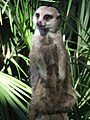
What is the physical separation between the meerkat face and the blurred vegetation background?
1.06 ft

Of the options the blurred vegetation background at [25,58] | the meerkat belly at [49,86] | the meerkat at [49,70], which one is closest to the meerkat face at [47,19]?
the meerkat at [49,70]

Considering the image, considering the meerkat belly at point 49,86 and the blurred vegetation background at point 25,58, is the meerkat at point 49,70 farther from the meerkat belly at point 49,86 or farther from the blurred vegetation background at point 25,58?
the blurred vegetation background at point 25,58

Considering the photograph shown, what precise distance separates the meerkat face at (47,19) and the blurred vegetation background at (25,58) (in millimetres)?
323

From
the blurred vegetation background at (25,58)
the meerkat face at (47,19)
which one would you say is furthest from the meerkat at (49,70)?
the blurred vegetation background at (25,58)

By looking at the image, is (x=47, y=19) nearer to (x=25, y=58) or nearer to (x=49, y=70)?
(x=49, y=70)

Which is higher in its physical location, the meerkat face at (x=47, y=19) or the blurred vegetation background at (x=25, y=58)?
the meerkat face at (x=47, y=19)

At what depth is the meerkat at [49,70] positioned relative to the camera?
1.73 m

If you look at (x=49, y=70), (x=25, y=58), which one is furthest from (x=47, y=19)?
(x=25, y=58)

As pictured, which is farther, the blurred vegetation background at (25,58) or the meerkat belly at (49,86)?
the blurred vegetation background at (25,58)

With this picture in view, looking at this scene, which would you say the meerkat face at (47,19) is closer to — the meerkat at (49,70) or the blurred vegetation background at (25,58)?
the meerkat at (49,70)

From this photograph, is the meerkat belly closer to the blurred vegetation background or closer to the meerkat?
the meerkat

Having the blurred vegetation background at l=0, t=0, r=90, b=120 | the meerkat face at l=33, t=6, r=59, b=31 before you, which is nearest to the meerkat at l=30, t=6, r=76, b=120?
the meerkat face at l=33, t=6, r=59, b=31

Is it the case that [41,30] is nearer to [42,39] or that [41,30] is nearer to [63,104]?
[42,39]

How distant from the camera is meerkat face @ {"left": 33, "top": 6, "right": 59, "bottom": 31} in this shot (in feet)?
5.87
